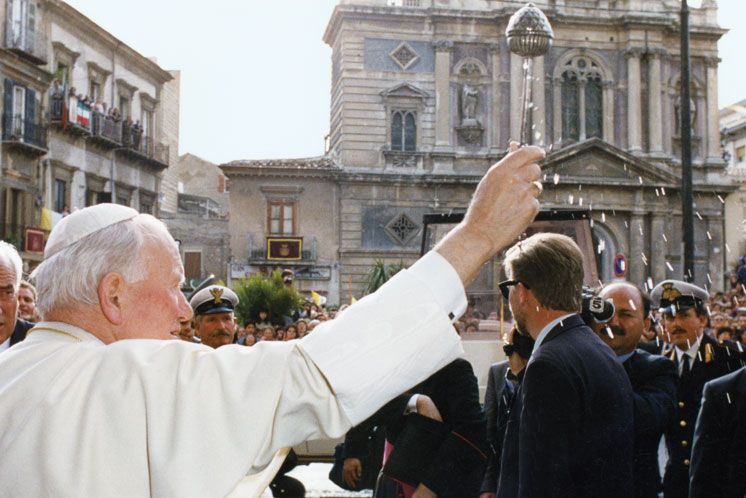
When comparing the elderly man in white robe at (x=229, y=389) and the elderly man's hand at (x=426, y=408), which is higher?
the elderly man in white robe at (x=229, y=389)

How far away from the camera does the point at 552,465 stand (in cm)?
308

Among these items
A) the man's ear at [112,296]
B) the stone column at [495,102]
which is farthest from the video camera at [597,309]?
the stone column at [495,102]

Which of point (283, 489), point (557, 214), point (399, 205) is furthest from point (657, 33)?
point (283, 489)

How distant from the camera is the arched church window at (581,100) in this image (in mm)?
36219

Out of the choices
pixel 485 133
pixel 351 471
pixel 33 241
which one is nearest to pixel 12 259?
pixel 351 471

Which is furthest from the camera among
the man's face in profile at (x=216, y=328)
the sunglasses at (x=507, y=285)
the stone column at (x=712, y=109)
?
the stone column at (x=712, y=109)

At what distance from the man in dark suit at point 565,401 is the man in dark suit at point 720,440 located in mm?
757

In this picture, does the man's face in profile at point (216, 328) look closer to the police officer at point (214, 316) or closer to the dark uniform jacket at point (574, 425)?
the police officer at point (214, 316)

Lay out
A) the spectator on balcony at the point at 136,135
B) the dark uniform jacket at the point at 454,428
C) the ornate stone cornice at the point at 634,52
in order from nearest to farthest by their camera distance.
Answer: the dark uniform jacket at the point at 454,428, the spectator on balcony at the point at 136,135, the ornate stone cornice at the point at 634,52

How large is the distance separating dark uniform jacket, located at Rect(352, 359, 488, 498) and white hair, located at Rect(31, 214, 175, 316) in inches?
104

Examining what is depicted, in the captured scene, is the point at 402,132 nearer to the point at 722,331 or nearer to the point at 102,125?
the point at 102,125

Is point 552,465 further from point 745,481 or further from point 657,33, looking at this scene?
point 657,33

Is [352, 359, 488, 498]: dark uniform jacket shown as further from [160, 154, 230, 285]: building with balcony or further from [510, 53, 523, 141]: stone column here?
[510, 53, 523, 141]: stone column

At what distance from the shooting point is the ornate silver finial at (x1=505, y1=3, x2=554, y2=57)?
12.7 ft
